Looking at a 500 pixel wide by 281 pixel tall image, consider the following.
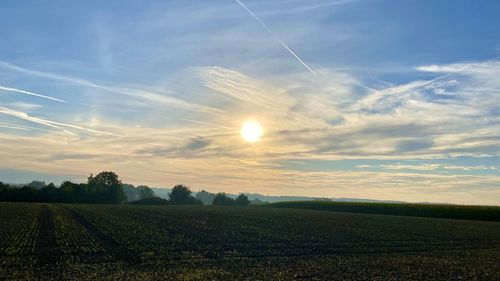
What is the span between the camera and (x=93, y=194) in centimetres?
14525

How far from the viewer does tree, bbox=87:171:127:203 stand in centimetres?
14825

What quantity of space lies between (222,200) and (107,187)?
A: 133 ft

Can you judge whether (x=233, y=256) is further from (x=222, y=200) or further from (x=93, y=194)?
(x=222, y=200)

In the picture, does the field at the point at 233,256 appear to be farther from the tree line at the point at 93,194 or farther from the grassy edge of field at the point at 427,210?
the tree line at the point at 93,194

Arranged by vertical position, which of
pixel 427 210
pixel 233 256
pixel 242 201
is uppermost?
pixel 242 201

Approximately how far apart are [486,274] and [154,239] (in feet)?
75.0

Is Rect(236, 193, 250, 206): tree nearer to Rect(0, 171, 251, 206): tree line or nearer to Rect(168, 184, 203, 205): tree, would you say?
Rect(0, 171, 251, 206): tree line

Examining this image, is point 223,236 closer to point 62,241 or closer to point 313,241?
point 313,241

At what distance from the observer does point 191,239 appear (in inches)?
1404

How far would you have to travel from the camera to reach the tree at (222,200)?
16212 cm

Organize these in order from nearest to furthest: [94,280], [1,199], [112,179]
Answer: [94,280], [1,199], [112,179]

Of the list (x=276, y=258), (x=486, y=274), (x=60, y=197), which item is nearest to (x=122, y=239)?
(x=276, y=258)

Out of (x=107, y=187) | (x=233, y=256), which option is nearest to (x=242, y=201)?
(x=107, y=187)

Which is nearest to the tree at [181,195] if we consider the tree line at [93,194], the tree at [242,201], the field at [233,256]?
the tree line at [93,194]
